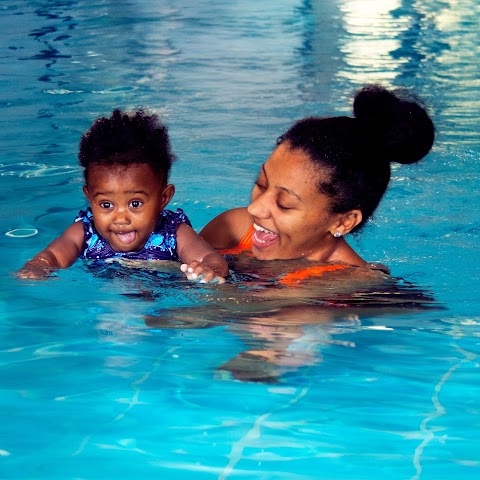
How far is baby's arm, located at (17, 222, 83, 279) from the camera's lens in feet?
12.5

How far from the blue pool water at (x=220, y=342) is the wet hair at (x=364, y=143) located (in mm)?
485

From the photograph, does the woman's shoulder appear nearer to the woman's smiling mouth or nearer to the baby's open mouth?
the woman's smiling mouth

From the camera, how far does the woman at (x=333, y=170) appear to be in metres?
3.74

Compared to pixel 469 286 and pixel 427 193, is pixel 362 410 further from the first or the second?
pixel 427 193

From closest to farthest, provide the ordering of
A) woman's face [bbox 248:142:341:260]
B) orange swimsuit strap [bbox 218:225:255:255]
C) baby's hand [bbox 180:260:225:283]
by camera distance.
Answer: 1. baby's hand [bbox 180:260:225:283]
2. woman's face [bbox 248:142:341:260]
3. orange swimsuit strap [bbox 218:225:255:255]

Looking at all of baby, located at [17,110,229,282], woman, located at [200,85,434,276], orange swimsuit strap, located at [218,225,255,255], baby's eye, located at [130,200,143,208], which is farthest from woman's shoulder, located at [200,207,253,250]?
baby's eye, located at [130,200,143,208]

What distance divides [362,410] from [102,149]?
1.60 m

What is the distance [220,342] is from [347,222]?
2.82ft

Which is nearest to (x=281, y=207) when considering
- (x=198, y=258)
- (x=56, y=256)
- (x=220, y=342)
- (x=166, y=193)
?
(x=198, y=258)

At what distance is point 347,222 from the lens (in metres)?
3.90

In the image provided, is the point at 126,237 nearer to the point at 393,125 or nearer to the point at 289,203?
the point at 289,203

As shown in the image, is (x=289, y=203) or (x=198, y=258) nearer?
(x=289, y=203)

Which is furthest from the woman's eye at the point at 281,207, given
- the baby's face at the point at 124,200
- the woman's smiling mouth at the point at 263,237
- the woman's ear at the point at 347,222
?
the baby's face at the point at 124,200

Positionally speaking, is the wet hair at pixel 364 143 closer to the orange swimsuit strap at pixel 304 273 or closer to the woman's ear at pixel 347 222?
the woman's ear at pixel 347 222
